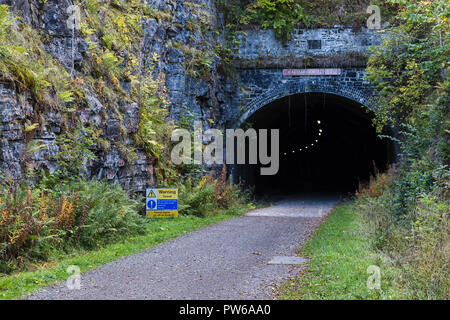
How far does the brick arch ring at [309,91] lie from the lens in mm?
19172

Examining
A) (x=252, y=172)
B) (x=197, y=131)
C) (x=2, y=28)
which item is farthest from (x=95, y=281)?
(x=252, y=172)

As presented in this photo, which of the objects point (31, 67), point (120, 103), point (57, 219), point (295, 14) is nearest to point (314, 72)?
point (295, 14)

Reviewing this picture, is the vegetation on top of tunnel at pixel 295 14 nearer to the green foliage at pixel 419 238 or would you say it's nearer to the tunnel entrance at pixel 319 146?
the tunnel entrance at pixel 319 146

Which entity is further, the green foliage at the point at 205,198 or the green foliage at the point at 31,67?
the green foliage at the point at 205,198

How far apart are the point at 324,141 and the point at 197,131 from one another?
27618 mm

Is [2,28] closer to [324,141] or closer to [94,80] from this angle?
[94,80]

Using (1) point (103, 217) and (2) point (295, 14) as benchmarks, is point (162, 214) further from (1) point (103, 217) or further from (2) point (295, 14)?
(2) point (295, 14)

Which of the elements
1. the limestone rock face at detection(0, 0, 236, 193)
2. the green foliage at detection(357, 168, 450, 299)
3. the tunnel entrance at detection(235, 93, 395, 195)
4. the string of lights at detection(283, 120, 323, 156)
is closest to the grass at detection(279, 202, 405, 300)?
the green foliage at detection(357, 168, 450, 299)

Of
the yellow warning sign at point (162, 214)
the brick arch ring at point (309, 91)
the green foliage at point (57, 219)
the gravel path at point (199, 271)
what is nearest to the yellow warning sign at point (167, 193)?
the yellow warning sign at point (162, 214)

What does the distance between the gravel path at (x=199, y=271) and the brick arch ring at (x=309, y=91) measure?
999cm

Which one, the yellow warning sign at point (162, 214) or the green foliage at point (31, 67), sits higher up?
the green foliage at point (31, 67)

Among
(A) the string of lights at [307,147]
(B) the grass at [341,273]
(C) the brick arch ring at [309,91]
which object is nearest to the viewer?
(B) the grass at [341,273]

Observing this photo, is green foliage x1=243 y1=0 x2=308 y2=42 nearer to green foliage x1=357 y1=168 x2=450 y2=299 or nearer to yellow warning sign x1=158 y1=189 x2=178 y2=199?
yellow warning sign x1=158 y1=189 x2=178 y2=199

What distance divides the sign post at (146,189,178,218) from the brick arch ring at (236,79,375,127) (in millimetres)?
8672
